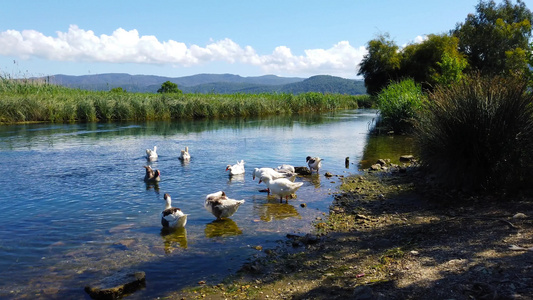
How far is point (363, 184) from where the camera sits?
12.2m

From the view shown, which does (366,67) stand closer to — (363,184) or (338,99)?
(338,99)

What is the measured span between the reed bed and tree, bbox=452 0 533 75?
75.2 ft

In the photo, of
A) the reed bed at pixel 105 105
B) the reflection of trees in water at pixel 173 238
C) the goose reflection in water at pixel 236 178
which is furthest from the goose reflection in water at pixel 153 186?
the reed bed at pixel 105 105

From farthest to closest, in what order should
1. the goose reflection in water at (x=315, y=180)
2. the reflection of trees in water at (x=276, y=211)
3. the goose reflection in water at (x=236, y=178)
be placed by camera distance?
the goose reflection in water at (x=236, y=178), the goose reflection in water at (x=315, y=180), the reflection of trees in water at (x=276, y=211)

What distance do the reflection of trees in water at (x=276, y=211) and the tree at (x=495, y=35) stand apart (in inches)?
1426

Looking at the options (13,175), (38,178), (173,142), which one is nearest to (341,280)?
(38,178)

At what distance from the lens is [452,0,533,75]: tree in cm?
4041

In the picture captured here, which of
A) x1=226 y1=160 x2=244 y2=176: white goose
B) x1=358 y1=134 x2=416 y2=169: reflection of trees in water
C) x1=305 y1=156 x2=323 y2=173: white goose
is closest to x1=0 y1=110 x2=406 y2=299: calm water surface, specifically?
x1=226 y1=160 x2=244 y2=176: white goose

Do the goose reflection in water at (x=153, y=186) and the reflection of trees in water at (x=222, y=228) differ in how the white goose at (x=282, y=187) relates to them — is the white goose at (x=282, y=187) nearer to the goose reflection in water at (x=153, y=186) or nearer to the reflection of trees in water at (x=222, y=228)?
the reflection of trees in water at (x=222, y=228)

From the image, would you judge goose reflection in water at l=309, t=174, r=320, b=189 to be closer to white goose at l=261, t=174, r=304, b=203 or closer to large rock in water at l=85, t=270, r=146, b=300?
white goose at l=261, t=174, r=304, b=203

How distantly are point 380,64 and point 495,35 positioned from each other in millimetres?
11811

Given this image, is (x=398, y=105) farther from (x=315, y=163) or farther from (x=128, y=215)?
(x=128, y=215)

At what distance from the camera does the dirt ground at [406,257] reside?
466cm

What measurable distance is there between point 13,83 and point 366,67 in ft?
118
